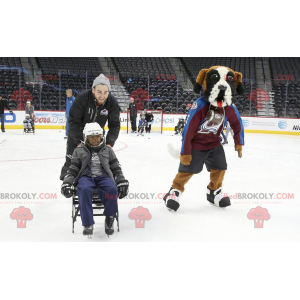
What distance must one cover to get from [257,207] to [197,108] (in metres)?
1.15

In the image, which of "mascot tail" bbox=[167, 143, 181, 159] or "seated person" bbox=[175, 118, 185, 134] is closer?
"mascot tail" bbox=[167, 143, 181, 159]

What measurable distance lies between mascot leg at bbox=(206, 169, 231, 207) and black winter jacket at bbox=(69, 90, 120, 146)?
3.51ft

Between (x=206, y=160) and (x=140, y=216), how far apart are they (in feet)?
2.82

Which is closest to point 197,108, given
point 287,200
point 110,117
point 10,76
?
point 110,117

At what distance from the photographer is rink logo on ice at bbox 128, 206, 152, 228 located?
2703mm

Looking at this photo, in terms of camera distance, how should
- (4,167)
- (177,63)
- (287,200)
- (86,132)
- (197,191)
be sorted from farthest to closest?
1. (177,63)
2. (4,167)
3. (197,191)
4. (287,200)
5. (86,132)

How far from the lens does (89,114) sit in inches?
111

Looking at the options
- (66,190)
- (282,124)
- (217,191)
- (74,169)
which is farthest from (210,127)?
(282,124)

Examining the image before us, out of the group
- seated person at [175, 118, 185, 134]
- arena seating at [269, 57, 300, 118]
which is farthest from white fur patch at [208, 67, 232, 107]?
arena seating at [269, 57, 300, 118]

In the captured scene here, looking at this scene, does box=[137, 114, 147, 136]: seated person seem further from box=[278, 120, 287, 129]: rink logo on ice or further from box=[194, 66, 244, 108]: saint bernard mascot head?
box=[194, 66, 244, 108]: saint bernard mascot head

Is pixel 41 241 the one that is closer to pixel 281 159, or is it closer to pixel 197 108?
pixel 197 108

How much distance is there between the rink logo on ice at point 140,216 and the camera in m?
2.70

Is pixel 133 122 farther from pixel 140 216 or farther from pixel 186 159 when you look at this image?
pixel 140 216

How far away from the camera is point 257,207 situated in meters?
3.13
